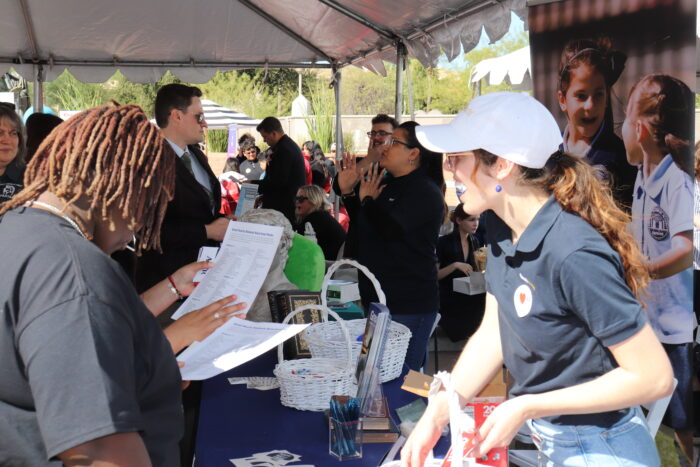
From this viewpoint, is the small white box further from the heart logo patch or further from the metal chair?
the heart logo patch

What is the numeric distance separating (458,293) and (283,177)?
2566 mm

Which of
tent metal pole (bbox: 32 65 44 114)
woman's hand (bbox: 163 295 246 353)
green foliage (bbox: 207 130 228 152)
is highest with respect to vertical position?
green foliage (bbox: 207 130 228 152)

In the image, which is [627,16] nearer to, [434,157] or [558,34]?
[558,34]

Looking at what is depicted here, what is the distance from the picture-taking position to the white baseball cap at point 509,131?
155cm

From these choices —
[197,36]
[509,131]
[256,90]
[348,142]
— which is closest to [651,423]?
[509,131]

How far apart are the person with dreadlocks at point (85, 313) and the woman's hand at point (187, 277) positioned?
1.00m

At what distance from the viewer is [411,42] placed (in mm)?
5562

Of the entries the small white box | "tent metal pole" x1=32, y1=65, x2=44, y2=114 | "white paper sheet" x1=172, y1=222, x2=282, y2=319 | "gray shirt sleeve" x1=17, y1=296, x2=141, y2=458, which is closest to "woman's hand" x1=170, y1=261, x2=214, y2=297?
"white paper sheet" x1=172, y1=222, x2=282, y2=319

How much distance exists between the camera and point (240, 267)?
2166mm

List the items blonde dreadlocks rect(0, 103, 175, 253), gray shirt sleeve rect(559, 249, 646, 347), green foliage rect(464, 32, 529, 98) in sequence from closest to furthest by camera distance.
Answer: blonde dreadlocks rect(0, 103, 175, 253)
gray shirt sleeve rect(559, 249, 646, 347)
green foliage rect(464, 32, 529, 98)

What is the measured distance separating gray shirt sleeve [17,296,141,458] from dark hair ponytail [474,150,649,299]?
3.30 feet

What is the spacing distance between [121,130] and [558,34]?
7.38ft

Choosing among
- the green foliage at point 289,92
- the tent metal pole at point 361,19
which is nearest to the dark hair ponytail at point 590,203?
the tent metal pole at point 361,19

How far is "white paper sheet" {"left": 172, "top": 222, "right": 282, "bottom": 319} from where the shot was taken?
209cm
